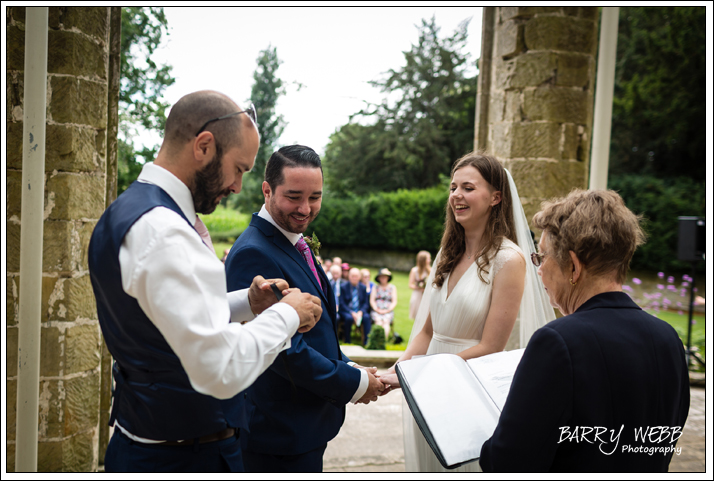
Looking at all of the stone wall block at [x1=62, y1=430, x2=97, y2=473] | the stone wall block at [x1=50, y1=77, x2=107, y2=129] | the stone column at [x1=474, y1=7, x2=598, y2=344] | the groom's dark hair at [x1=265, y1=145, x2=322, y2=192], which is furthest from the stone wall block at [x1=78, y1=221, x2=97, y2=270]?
the stone column at [x1=474, y1=7, x2=598, y2=344]

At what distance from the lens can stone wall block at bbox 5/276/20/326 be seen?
2938 millimetres

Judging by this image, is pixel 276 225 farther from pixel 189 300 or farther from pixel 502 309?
pixel 502 309

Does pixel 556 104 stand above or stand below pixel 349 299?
above

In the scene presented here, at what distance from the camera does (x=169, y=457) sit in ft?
4.76

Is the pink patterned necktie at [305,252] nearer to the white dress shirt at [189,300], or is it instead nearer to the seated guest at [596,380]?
the white dress shirt at [189,300]

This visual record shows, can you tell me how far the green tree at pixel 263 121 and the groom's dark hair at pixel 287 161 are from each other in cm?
1823

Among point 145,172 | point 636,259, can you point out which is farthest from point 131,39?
point 636,259

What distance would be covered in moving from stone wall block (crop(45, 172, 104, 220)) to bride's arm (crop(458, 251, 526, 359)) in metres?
2.43

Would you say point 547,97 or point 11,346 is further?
point 547,97

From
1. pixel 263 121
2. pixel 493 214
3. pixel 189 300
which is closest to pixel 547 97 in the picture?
pixel 493 214

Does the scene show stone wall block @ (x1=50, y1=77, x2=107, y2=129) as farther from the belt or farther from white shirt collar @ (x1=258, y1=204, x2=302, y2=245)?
the belt

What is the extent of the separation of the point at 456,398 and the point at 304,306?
1.96ft

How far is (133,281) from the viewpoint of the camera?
4.05 feet

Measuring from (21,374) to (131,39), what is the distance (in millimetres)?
4382
